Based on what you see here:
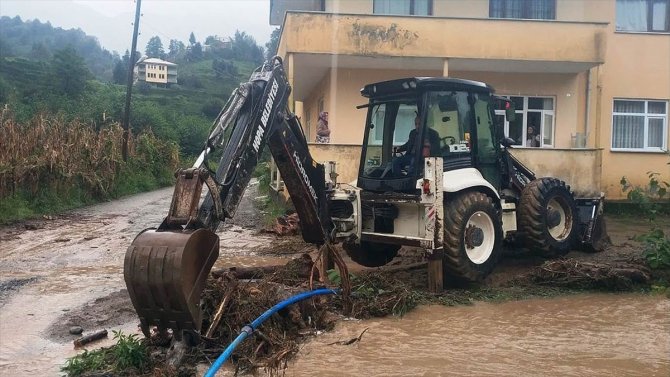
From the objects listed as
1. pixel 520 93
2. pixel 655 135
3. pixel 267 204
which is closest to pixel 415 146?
pixel 520 93

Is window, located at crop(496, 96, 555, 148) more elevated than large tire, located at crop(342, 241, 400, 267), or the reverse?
window, located at crop(496, 96, 555, 148)

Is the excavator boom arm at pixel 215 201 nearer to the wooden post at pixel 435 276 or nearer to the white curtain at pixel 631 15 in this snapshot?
the wooden post at pixel 435 276

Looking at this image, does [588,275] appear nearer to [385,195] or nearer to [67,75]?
[385,195]

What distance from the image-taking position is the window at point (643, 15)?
1803 cm

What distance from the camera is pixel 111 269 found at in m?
10.1

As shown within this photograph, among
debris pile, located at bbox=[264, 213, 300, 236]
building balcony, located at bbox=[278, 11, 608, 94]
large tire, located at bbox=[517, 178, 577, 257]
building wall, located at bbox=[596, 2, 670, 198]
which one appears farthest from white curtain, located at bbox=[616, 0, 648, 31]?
debris pile, located at bbox=[264, 213, 300, 236]

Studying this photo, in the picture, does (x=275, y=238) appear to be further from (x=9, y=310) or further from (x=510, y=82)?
(x=510, y=82)

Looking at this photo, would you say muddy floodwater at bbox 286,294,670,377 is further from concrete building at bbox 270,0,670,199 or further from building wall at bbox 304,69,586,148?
building wall at bbox 304,69,586,148

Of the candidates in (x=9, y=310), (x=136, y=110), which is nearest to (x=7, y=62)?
(x=136, y=110)

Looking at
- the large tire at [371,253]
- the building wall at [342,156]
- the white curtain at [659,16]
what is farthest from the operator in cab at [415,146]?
the white curtain at [659,16]

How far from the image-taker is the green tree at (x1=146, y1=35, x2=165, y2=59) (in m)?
120

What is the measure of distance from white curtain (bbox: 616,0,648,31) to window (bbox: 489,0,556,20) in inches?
71.8

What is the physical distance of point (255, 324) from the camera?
5527 mm

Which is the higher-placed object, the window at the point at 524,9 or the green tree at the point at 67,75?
the green tree at the point at 67,75
